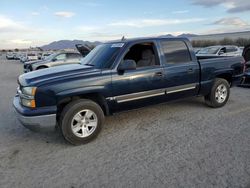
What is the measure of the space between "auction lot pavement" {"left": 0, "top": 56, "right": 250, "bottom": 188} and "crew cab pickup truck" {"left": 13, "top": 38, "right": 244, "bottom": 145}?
480 mm

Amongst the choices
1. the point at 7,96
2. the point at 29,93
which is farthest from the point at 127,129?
the point at 7,96

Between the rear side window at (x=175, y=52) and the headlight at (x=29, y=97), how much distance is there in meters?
2.81

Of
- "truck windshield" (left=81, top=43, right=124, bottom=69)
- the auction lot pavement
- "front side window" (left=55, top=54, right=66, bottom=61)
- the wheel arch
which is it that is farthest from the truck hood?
"front side window" (left=55, top=54, right=66, bottom=61)

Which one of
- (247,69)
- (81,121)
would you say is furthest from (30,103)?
(247,69)

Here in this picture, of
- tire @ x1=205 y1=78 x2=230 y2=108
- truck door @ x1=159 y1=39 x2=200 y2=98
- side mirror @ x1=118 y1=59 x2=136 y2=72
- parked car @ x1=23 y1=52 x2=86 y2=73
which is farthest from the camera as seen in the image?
parked car @ x1=23 y1=52 x2=86 y2=73

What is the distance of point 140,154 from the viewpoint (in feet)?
12.5

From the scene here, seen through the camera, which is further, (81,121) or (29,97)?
(81,121)

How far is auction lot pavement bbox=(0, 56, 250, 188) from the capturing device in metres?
3.13

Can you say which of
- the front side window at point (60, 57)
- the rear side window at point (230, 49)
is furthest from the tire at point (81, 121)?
the rear side window at point (230, 49)

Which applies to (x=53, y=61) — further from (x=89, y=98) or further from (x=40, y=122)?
(x=40, y=122)

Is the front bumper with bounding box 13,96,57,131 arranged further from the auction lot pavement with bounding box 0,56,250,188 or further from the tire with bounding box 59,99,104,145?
the auction lot pavement with bounding box 0,56,250,188

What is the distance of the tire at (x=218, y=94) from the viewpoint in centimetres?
607

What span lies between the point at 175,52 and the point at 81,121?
263 centimetres

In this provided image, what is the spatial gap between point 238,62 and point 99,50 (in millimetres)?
3834
